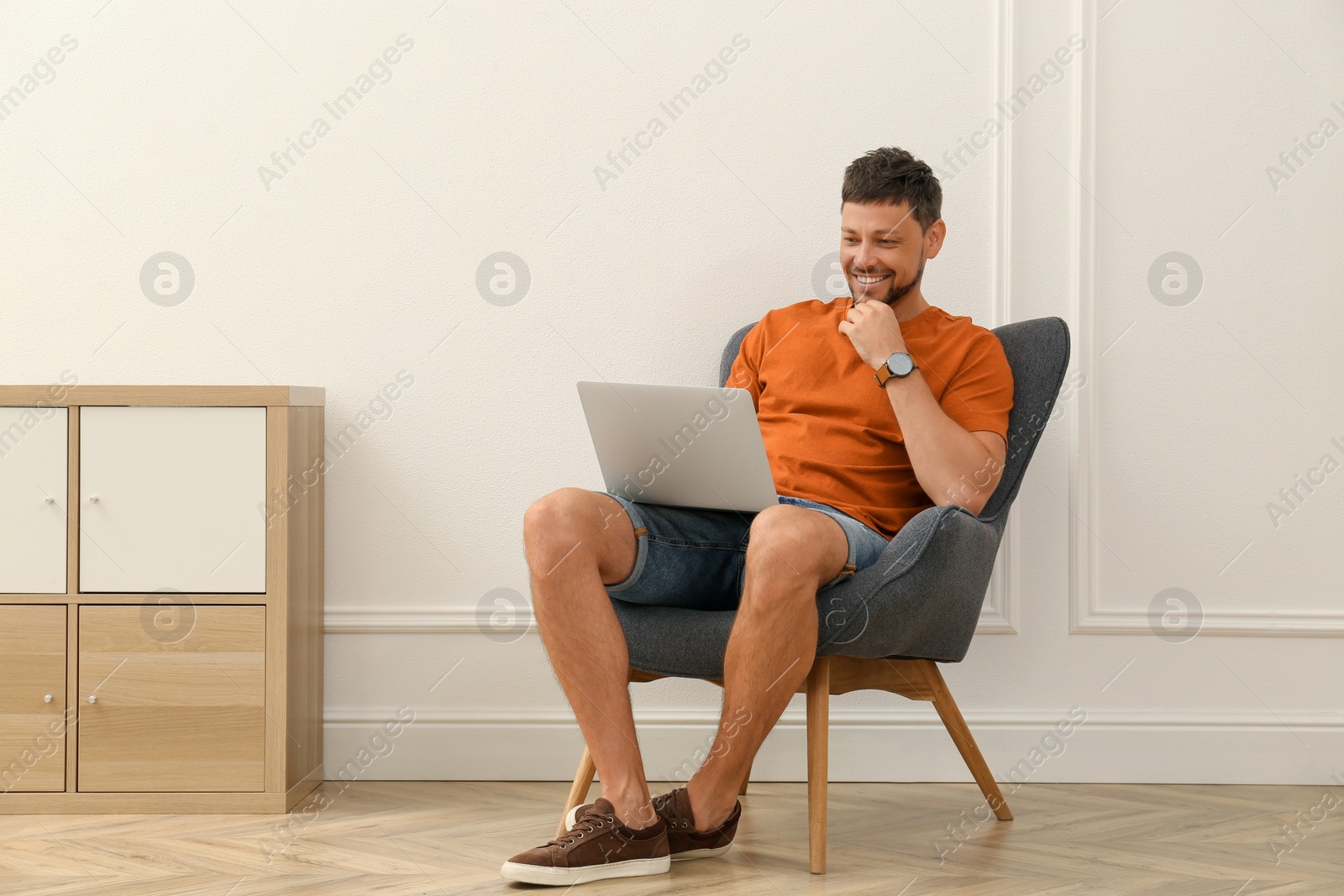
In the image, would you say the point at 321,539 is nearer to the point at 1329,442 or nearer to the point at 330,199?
the point at 330,199

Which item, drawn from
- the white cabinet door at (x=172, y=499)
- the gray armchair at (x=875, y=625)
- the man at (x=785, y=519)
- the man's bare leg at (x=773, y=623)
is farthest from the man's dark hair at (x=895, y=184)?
the white cabinet door at (x=172, y=499)

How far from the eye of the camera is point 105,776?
1.83m

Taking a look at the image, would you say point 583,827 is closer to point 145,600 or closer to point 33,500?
point 145,600

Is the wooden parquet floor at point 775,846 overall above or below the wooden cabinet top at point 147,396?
below

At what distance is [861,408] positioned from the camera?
5.69 ft

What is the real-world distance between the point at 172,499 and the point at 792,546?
1138 millimetres

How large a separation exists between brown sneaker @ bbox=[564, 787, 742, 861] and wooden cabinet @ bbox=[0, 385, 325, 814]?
0.69 meters

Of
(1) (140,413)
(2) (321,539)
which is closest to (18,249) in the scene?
(1) (140,413)

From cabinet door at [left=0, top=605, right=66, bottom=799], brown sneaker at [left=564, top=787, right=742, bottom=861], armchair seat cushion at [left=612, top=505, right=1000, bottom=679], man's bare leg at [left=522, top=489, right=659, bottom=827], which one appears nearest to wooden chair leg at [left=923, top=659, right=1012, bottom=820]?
armchair seat cushion at [left=612, top=505, right=1000, bottom=679]

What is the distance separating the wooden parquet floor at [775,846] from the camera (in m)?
1.45

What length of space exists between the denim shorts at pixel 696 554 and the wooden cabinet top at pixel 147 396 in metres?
0.70

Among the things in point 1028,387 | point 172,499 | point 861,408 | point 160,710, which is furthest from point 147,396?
point 1028,387

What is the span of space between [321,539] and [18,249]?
884 millimetres

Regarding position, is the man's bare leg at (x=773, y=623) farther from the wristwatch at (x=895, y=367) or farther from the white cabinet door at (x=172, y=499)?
the white cabinet door at (x=172, y=499)
